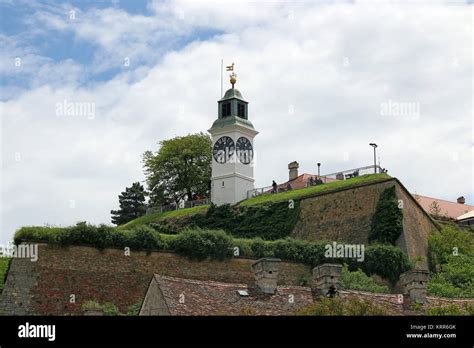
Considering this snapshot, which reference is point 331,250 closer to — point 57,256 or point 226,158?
point 57,256

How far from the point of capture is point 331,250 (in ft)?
186

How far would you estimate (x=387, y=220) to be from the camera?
6125 centimetres

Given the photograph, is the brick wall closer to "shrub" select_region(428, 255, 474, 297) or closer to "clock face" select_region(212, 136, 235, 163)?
"shrub" select_region(428, 255, 474, 297)

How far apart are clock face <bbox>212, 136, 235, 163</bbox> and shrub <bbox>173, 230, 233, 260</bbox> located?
22.1m

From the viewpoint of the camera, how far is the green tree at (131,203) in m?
96.6

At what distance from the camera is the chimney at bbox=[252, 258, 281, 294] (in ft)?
111

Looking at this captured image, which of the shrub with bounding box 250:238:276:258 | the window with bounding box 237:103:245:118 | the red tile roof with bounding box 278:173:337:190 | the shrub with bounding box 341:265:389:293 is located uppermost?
the window with bounding box 237:103:245:118

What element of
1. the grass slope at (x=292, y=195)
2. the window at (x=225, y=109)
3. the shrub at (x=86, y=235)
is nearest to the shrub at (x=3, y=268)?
the shrub at (x=86, y=235)

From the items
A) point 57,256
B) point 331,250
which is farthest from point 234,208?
point 57,256

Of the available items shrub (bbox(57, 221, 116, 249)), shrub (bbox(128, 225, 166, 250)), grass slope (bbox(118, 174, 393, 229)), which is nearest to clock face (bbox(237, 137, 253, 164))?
grass slope (bbox(118, 174, 393, 229))
